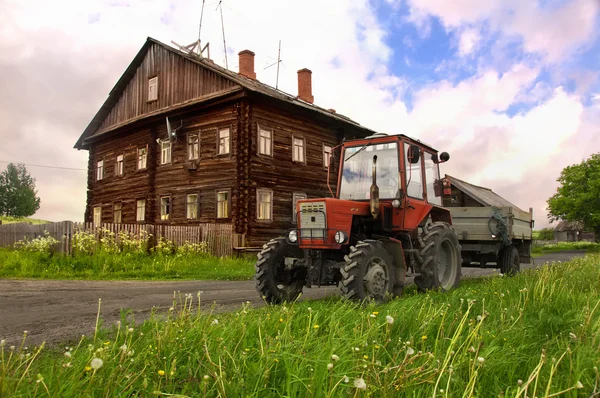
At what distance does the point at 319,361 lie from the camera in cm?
272

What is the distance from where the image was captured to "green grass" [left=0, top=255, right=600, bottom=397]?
2.46 metres

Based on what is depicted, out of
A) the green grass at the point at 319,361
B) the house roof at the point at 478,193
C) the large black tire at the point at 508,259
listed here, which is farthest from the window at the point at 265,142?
the house roof at the point at 478,193

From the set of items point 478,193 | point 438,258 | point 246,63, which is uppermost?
point 246,63

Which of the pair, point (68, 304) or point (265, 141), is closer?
point (68, 304)

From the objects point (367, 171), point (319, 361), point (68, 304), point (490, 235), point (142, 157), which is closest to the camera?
point (319, 361)

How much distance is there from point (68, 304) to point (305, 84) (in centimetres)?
2217

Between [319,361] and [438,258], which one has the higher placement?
[438,258]

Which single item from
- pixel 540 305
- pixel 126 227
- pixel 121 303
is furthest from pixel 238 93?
pixel 540 305

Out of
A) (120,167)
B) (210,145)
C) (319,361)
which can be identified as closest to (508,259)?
(319,361)

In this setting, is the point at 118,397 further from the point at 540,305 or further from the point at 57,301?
the point at 57,301

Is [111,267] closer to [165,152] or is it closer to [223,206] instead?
[223,206]

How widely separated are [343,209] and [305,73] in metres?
22.1

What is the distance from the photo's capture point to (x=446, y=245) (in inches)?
320

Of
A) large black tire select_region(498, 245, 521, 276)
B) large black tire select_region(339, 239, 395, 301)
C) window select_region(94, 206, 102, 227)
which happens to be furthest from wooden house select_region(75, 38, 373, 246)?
large black tire select_region(339, 239, 395, 301)
